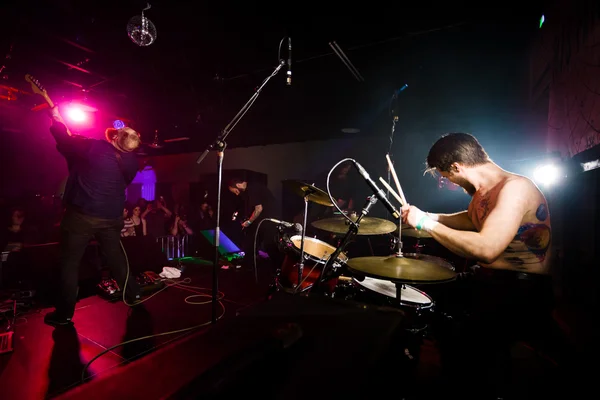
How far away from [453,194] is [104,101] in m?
8.16

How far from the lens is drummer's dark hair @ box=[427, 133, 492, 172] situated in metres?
2.09

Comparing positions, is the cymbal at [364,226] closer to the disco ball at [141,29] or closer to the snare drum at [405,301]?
the snare drum at [405,301]

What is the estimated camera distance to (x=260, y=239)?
6797 mm

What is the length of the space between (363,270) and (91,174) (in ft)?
10.4

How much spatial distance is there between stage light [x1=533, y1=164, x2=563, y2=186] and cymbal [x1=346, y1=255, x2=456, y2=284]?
2645 millimetres

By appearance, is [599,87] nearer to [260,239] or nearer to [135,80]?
[260,239]

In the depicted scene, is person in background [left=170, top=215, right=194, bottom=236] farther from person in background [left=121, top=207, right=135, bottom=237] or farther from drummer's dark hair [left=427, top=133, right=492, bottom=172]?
drummer's dark hair [left=427, top=133, right=492, bottom=172]

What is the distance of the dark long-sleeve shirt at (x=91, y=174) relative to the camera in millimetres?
3010

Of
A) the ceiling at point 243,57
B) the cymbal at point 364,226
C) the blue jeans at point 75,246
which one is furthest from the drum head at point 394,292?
the ceiling at point 243,57

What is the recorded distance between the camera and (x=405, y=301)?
2.08 metres

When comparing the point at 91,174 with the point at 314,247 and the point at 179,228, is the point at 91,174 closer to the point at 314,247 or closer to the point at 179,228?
the point at 314,247

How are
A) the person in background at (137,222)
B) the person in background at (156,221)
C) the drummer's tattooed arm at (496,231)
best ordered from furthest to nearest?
A: 1. the person in background at (156,221)
2. the person in background at (137,222)
3. the drummer's tattooed arm at (496,231)

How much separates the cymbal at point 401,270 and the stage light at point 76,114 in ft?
25.6

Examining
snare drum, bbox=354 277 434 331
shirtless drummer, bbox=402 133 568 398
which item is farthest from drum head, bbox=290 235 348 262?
shirtless drummer, bbox=402 133 568 398
